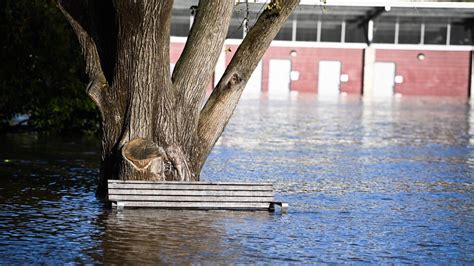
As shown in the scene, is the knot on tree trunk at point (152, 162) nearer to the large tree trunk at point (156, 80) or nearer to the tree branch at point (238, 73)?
the large tree trunk at point (156, 80)

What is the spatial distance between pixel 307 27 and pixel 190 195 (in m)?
45.6

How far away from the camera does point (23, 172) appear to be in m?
18.5

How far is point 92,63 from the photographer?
1505 cm

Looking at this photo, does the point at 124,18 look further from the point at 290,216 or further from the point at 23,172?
the point at 23,172

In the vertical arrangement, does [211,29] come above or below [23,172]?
above

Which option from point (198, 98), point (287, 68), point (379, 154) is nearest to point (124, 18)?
point (198, 98)

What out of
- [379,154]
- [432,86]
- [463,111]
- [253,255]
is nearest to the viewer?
[253,255]

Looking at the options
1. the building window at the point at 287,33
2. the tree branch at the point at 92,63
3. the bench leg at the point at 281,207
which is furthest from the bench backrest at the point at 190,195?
the building window at the point at 287,33

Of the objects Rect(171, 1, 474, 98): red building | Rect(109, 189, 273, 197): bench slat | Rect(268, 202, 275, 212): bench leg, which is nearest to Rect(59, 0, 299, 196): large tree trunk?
Rect(109, 189, 273, 197): bench slat

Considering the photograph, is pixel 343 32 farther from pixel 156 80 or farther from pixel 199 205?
pixel 199 205

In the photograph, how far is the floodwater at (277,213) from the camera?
11297 millimetres

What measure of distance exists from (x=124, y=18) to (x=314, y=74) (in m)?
45.5

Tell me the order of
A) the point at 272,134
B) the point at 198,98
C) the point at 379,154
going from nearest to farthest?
the point at 198,98
the point at 379,154
the point at 272,134

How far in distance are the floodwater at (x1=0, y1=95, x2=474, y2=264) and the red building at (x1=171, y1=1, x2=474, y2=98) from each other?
1168 inches
